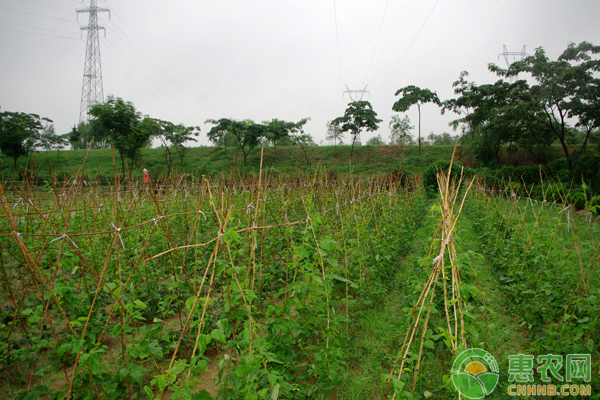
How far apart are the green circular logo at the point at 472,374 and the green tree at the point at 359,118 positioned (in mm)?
29355

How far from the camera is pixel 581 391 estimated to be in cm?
216

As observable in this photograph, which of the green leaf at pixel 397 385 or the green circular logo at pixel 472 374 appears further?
the green circular logo at pixel 472 374

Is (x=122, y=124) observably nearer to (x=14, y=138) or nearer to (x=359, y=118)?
(x=14, y=138)

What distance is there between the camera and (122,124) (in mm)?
24609

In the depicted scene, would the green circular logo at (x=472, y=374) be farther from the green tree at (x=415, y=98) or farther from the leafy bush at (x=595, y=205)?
the green tree at (x=415, y=98)

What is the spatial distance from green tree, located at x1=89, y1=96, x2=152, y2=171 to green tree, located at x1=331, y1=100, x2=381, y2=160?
1875 cm

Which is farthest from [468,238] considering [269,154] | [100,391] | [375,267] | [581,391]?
[269,154]

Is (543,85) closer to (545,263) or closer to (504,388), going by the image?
(545,263)

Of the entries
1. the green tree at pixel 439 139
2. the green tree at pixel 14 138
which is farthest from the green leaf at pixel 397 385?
the green tree at pixel 439 139

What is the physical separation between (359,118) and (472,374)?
30.9m

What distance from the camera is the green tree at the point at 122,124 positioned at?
23.7 meters

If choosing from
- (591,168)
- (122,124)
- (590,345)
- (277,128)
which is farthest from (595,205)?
A: (122,124)

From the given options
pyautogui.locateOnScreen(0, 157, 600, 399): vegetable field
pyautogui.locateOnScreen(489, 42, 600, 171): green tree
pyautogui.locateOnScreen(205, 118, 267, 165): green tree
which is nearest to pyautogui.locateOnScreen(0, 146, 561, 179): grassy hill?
pyautogui.locateOnScreen(205, 118, 267, 165): green tree

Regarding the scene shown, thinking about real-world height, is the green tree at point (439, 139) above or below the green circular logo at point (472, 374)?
above
